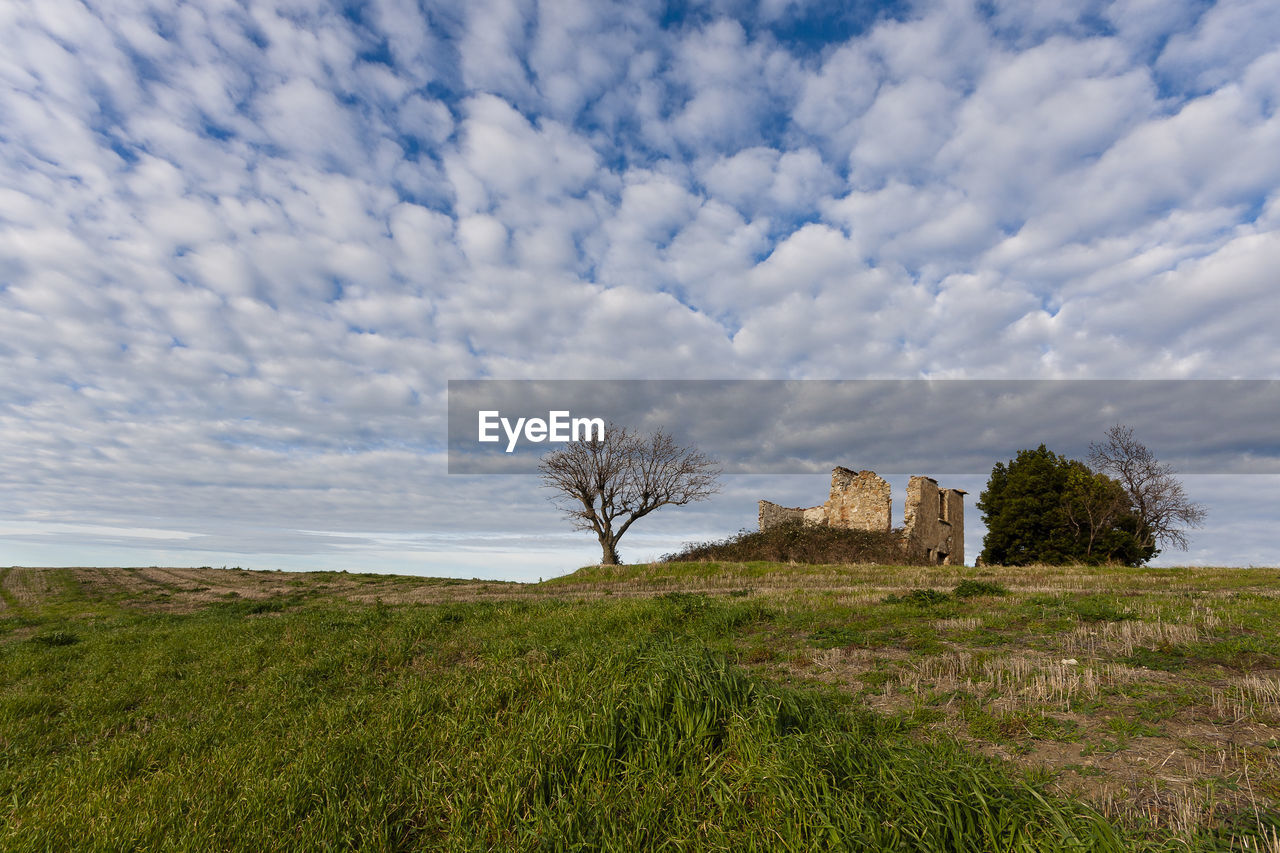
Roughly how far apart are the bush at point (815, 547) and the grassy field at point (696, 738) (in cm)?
2320

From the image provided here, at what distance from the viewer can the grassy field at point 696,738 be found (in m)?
3.36

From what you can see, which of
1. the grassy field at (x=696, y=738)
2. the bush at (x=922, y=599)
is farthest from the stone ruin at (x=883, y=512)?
the grassy field at (x=696, y=738)

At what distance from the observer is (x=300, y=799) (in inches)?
172

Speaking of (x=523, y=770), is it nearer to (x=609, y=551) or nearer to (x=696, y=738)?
(x=696, y=738)

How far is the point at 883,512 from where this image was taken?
118ft

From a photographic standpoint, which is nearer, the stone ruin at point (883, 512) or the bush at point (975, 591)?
the bush at point (975, 591)

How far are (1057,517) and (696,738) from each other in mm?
43290

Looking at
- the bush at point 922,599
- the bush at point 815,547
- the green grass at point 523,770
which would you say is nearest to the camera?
the green grass at point 523,770

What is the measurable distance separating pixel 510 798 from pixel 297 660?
7.21 metres

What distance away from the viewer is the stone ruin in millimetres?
35906

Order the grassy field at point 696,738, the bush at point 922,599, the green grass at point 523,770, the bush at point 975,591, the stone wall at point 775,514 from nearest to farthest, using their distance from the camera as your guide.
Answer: the green grass at point 523,770 < the grassy field at point 696,738 < the bush at point 922,599 < the bush at point 975,591 < the stone wall at point 775,514

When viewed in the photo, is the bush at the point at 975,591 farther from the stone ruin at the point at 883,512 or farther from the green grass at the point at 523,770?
the stone ruin at the point at 883,512

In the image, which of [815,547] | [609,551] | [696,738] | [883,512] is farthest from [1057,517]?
[696,738]

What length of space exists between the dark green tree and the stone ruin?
10.0ft
